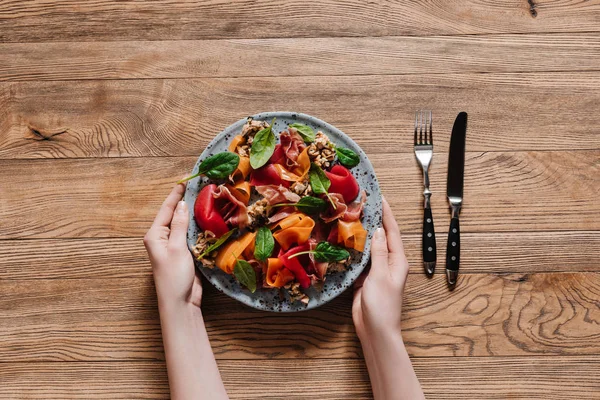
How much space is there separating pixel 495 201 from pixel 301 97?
61 centimetres

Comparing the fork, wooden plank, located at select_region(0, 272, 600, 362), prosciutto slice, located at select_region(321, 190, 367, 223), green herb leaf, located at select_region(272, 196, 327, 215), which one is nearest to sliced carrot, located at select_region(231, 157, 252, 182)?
green herb leaf, located at select_region(272, 196, 327, 215)

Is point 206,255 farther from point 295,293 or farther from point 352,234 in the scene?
point 352,234

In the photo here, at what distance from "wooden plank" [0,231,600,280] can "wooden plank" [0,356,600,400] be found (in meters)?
0.25

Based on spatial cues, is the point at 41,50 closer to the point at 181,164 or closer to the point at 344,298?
the point at 181,164

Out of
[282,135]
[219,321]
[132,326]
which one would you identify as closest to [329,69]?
[282,135]

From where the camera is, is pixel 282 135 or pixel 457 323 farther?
pixel 457 323

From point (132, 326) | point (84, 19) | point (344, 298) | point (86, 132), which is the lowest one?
point (132, 326)

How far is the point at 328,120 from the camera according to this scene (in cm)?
137

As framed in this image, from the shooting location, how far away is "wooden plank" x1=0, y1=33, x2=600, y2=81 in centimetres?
138

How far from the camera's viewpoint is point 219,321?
1.34 m

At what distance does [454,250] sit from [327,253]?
1.22 ft

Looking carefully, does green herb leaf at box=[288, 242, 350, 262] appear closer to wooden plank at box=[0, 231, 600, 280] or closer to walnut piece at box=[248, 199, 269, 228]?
walnut piece at box=[248, 199, 269, 228]

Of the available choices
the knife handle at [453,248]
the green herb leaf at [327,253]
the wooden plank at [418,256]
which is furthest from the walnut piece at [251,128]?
the knife handle at [453,248]

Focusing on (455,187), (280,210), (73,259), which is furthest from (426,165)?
(73,259)
